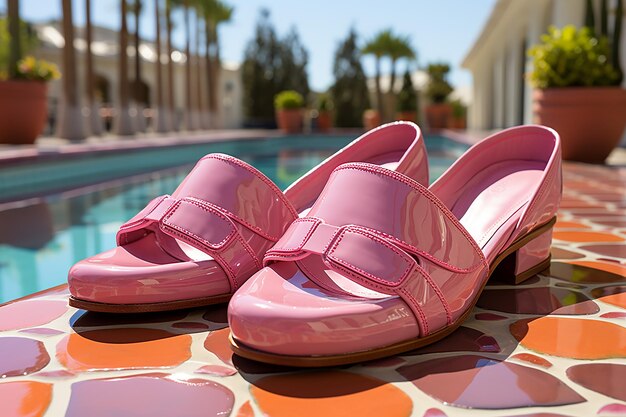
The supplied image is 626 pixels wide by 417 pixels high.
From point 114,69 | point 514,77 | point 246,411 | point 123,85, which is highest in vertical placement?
point 114,69

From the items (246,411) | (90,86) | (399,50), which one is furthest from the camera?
(399,50)

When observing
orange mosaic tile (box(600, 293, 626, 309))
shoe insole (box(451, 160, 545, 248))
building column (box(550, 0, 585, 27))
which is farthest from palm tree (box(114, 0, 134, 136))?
orange mosaic tile (box(600, 293, 626, 309))

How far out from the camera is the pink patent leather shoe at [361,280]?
1.09m

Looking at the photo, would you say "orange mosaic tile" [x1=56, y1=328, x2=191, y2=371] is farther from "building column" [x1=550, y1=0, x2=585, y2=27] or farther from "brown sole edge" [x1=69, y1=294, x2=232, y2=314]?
"building column" [x1=550, y1=0, x2=585, y2=27]

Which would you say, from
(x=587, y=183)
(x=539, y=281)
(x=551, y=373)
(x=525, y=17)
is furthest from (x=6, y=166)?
(x=525, y=17)

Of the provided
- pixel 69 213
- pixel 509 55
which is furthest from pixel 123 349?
pixel 509 55

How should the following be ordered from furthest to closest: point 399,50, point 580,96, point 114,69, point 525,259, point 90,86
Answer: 1. point 399,50
2. point 114,69
3. point 90,86
4. point 580,96
5. point 525,259

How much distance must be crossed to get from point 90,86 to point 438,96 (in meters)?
13.5

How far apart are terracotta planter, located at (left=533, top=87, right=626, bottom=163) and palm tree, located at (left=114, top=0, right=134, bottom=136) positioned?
11.6 m

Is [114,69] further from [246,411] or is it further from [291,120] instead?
[246,411]

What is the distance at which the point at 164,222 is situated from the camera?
1414mm

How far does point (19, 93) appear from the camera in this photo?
31.3 ft

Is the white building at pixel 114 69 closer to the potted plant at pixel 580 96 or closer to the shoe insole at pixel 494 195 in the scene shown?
the potted plant at pixel 580 96

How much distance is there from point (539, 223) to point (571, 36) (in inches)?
214
